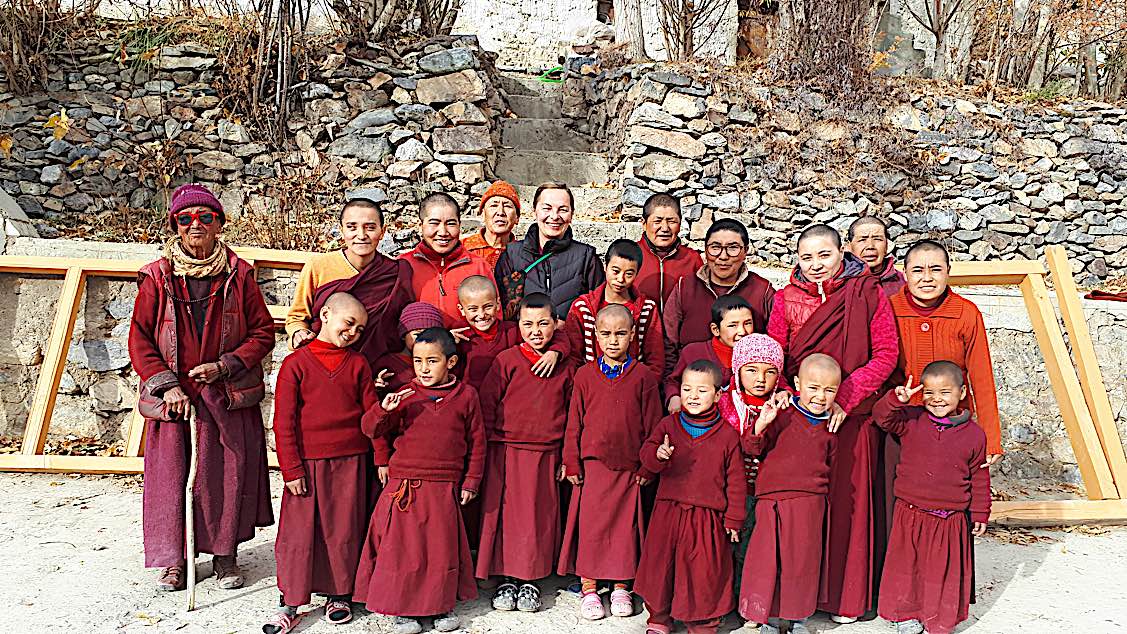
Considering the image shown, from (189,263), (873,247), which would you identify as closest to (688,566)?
(873,247)

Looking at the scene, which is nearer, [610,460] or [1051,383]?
[610,460]

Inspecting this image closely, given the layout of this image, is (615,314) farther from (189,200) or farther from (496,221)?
(189,200)

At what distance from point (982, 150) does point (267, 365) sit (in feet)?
22.3

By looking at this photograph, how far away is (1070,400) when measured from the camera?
438 cm

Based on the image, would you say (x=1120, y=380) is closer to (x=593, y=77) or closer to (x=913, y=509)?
(x=913, y=509)

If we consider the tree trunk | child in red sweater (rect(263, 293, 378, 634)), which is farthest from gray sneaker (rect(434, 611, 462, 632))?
the tree trunk

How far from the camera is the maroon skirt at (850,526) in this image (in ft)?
9.67

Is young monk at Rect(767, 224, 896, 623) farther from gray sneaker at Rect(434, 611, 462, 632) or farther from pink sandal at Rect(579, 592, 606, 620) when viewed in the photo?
gray sneaker at Rect(434, 611, 462, 632)

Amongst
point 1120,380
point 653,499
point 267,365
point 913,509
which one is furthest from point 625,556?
point 1120,380

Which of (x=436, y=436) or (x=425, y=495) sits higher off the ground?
(x=436, y=436)

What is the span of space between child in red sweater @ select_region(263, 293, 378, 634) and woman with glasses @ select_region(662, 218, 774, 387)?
48.3 inches

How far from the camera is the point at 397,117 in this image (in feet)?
23.0

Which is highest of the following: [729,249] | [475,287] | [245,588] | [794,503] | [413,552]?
[729,249]

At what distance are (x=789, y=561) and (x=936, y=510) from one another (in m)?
0.58
